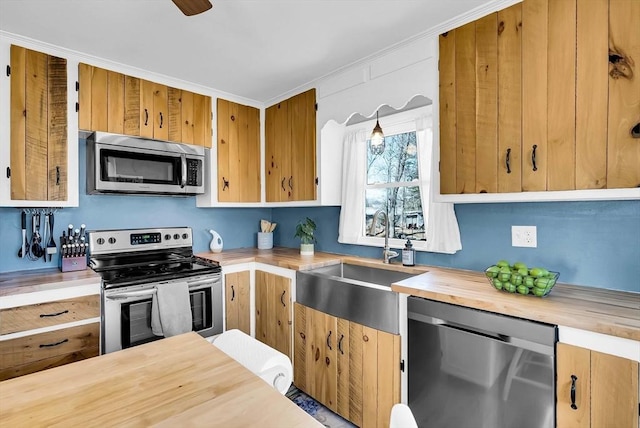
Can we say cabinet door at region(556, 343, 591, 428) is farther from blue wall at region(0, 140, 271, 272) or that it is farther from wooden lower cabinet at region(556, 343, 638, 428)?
blue wall at region(0, 140, 271, 272)

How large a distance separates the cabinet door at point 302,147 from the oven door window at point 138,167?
3.20 ft

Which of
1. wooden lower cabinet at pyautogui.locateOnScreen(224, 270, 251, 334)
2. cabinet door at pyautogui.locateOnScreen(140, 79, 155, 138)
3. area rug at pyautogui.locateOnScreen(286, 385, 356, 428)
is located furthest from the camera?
wooden lower cabinet at pyautogui.locateOnScreen(224, 270, 251, 334)

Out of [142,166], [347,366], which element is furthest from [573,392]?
[142,166]

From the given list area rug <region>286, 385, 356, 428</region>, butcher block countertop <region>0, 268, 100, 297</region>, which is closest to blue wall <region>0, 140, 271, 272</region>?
butcher block countertop <region>0, 268, 100, 297</region>

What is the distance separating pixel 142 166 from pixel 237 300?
1.32 meters

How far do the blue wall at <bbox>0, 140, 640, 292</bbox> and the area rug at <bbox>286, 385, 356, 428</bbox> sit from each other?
114cm

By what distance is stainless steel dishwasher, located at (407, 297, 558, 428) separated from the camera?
1249 millimetres

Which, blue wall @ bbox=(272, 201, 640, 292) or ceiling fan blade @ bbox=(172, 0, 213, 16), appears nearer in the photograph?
ceiling fan blade @ bbox=(172, 0, 213, 16)

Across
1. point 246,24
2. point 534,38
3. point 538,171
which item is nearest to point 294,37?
point 246,24

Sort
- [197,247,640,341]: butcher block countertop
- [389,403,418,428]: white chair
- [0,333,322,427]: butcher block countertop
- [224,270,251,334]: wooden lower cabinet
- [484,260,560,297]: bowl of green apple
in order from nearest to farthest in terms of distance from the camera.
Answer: [389,403,418,428]: white chair, [0,333,322,427]: butcher block countertop, [197,247,640,341]: butcher block countertop, [484,260,560,297]: bowl of green apple, [224,270,251,334]: wooden lower cabinet

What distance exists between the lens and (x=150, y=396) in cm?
82

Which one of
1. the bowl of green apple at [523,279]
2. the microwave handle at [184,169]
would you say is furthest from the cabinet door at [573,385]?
the microwave handle at [184,169]

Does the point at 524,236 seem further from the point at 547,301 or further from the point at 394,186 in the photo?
the point at 394,186

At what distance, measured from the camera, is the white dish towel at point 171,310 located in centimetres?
214
